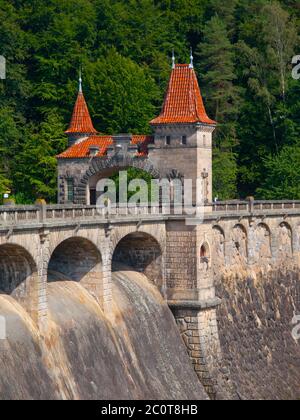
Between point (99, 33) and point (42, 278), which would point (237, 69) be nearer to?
point (99, 33)

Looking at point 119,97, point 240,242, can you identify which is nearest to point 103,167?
point 240,242

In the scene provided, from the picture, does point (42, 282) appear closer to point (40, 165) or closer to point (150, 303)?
point (150, 303)

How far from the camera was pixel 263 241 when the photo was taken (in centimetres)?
6931

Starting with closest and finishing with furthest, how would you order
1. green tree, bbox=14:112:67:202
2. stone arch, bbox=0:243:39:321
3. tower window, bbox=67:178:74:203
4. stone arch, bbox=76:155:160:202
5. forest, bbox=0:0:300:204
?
stone arch, bbox=0:243:39:321
stone arch, bbox=76:155:160:202
tower window, bbox=67:178:74:203
green tree, bbox=14:112:67:202
forest, bbox=0:0:300:204

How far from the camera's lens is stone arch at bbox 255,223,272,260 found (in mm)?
68562

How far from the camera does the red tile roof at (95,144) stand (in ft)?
210

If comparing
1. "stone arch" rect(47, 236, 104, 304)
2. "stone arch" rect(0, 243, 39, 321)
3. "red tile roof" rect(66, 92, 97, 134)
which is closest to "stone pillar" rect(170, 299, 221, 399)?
"stone arch" rect(47, 236, 104, 304)

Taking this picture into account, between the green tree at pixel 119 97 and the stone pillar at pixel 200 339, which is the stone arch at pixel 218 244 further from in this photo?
the green tree at pixel 119 97

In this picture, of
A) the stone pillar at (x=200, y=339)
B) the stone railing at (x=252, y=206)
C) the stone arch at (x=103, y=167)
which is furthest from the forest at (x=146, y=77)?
the stone pillar at (x=200, y=339)

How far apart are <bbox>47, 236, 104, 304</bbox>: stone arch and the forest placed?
105 ft

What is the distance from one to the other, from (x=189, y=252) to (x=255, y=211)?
11.8 m

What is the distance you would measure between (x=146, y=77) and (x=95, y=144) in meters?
31.6

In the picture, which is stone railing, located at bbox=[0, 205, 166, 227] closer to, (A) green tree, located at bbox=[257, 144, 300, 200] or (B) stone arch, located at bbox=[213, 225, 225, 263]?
(B) stone arch, located at bbox=[213, 225, 225, 263]
